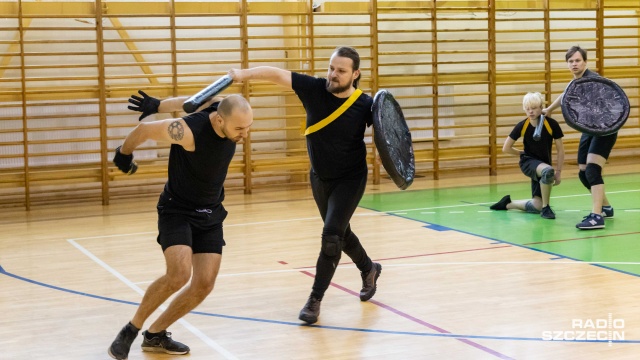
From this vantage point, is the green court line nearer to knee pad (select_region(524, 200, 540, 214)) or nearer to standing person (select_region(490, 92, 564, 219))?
knee pad (select_region(524, 200, 540, 214))

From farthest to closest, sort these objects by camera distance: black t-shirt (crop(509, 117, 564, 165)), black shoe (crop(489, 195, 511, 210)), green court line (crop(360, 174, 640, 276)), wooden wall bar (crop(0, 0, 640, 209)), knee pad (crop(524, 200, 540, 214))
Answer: wooden wall bar (crop(0, 0, 640, 209)) < black shoe (crop(489, 195, 511, 210)) < knee pad (crop(524, 200, 540, 214)) < black t-shirt (crop(509, 117, 564, 165)) < green court line (crop(360, 174, 640, 276))

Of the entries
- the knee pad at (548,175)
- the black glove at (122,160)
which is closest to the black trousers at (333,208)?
the black glove at (122,160)

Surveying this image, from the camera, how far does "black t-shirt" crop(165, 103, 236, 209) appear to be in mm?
4969

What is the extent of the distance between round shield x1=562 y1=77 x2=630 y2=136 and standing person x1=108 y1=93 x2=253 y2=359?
471 cm

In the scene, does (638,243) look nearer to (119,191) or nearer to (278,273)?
(278,273)

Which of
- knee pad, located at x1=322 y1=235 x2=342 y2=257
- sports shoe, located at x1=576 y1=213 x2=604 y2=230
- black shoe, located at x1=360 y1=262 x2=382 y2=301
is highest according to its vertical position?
knee pad, located at x1=322 y1=235 x2=342 y2=257

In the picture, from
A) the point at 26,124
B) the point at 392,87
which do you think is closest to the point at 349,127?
the point at 26,124

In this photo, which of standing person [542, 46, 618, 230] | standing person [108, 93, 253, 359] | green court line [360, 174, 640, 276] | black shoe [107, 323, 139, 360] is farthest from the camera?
standing person [542, 46, 618, 230]

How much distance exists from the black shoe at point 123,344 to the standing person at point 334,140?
3.95 feet

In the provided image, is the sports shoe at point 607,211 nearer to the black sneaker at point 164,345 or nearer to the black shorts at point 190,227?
the black shorts at point 190,227

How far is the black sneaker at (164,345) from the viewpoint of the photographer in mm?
5195

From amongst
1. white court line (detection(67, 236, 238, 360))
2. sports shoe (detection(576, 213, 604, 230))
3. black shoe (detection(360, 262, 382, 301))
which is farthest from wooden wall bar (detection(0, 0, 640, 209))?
black shoe (detection(360, 262, 382, 301))

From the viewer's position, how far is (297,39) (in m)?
13.1

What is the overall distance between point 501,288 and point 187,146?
9.37 ft
